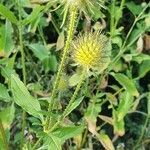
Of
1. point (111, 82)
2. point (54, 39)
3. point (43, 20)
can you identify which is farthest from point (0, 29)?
point (111, 82)

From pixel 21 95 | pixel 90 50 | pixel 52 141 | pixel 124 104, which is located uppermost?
pixel 90 50

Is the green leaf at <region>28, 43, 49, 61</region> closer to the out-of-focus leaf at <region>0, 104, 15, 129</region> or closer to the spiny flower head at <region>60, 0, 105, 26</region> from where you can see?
the out-of-focus leaf at <region>0, 104, 15, 129</region>

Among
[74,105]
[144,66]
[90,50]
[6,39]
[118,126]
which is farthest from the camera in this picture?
[144,66]

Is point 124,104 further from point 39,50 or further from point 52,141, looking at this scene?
point 52,141

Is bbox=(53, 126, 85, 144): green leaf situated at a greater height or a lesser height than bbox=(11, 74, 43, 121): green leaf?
lesser

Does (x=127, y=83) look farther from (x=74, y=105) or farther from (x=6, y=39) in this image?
(x=74, y=105)

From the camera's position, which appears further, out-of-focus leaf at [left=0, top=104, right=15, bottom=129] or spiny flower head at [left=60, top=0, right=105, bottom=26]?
out-of-focus leaf at [left=0, top=104, right=15, bottom=129]

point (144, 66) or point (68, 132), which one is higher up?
point (68, 132)

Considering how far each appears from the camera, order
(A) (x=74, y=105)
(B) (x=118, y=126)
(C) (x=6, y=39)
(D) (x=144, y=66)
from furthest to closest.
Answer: (D) (x=144, y=66) < (B) (x=118, y=126) < (C) (x=6, y=39) < (A) (x=74, y=105)

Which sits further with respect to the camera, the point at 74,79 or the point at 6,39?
the point at 6,39

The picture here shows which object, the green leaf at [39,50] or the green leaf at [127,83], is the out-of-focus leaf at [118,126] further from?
the green leaf at [39,50]

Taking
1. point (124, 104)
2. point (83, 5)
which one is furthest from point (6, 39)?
point (83, 5)

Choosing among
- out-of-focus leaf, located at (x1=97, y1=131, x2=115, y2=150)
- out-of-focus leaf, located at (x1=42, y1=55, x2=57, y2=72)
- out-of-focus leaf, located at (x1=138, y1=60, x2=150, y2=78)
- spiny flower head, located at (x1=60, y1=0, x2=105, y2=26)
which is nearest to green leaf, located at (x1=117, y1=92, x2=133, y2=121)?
out-of-focus leaf, located at (x1=97, y1=131, x2=115, y2=150)
